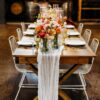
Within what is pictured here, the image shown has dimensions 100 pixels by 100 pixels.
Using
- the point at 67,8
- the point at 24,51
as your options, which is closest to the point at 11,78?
the point at 24,51

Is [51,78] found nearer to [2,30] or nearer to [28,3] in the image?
[2,30]

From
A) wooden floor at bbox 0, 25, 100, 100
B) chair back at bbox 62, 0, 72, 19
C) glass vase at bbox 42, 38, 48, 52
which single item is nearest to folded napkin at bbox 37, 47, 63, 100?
glass vase at bbox 42, 38, 48, 52

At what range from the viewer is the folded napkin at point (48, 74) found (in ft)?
10.2

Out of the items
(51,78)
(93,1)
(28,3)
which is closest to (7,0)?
(28,3)

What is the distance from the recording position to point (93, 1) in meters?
10.7

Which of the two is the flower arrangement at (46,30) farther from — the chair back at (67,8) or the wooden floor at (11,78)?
the chair back at (67,8)

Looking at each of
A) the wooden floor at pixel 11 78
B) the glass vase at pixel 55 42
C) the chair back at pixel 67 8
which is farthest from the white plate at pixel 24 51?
the chair back at pixel 67 8

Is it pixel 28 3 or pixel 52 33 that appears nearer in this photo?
pixel 52 33

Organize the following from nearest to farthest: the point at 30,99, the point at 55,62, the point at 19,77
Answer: the point at 55,62, the point at 30,99, the point at 19,77

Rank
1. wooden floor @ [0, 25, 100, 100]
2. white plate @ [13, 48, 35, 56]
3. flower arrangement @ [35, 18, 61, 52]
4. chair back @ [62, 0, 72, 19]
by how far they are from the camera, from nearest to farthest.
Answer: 1. flower arrangement @ [35, 18, 61, 52]
2. white plate @ [13, 48, 35, 56]
3. wooden floor @ [0, 25, 100, 100]
4. chair back @ [62, 0, 72, 19]

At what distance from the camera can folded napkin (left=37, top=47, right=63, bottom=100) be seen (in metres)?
3.12

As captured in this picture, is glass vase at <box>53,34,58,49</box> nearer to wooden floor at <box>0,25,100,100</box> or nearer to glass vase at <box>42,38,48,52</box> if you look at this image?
glass vase at <box>42,38,48,52</box>

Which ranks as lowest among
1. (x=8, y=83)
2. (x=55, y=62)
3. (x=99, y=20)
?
(x=99, y=20)

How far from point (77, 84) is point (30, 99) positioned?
934 mm
